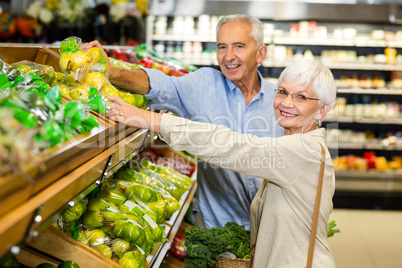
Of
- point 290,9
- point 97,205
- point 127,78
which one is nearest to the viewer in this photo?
point 97,205

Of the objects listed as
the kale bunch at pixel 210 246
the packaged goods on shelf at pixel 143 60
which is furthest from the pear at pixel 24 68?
the packaged goods on shelf at pixel 143 60

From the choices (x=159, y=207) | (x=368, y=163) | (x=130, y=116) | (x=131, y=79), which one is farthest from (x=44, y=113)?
(x=368, y=163)

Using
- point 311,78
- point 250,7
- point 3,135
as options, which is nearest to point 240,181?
point 311,78

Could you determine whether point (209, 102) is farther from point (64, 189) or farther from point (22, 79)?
point (64, 189)

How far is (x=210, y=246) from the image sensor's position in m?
2.09

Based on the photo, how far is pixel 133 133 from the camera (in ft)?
6.38

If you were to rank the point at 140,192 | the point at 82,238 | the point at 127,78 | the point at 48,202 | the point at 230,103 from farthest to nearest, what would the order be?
1. the point at 230,103
2. the point at 140,192
3. the point at 127,78
4. the point at 82,238
5. the point at 48,202

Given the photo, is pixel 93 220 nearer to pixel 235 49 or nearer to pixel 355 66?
pixel 235 49

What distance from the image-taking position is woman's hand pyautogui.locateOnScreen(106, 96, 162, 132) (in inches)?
65.1

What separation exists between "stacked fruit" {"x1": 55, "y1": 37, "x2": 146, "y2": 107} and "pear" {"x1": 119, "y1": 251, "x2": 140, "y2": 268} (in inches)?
24.3

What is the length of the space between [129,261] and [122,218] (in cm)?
17

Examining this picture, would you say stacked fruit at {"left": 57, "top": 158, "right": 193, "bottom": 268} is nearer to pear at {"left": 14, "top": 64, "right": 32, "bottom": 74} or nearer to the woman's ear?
pear at {"left": 14, "top": 64, "right": 32, "bottom": 74}

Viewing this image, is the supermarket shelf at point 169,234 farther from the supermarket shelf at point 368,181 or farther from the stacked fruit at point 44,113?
the supermarket shelf at point 368,181

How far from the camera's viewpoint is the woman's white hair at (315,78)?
184 cm
